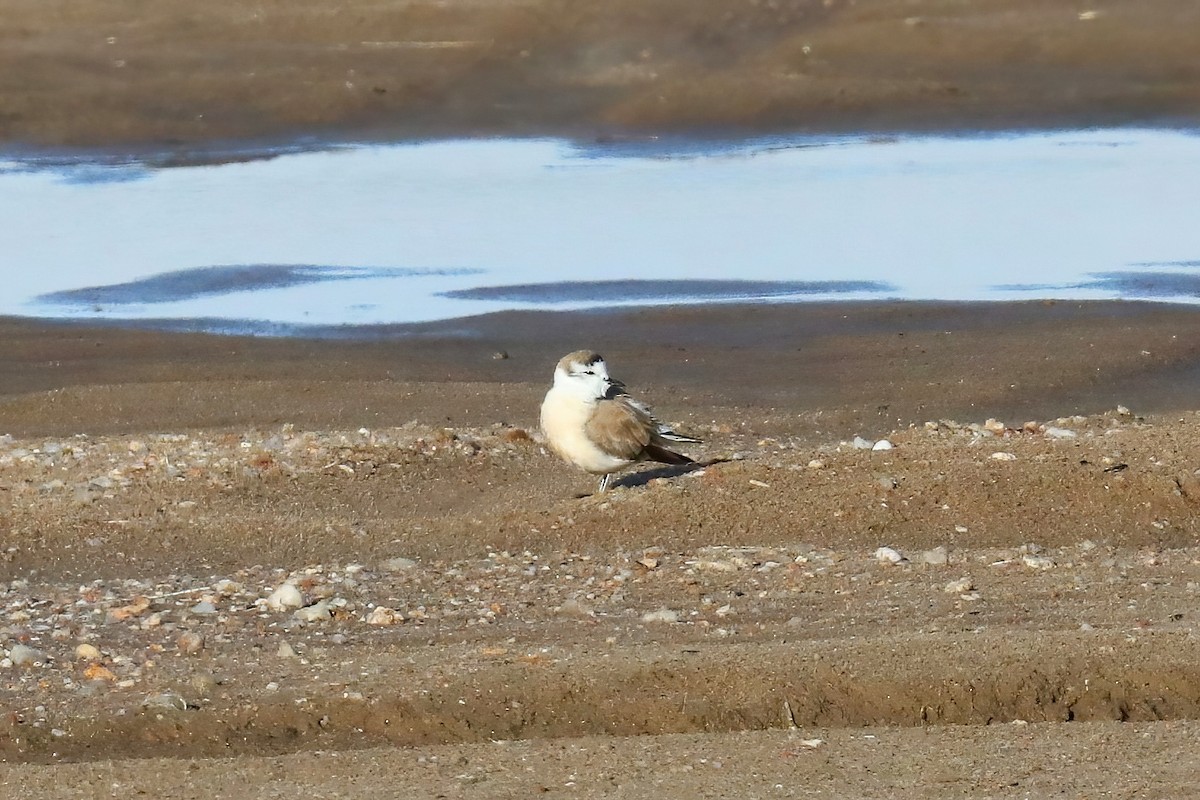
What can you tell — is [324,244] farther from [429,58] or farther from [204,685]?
[204,685]

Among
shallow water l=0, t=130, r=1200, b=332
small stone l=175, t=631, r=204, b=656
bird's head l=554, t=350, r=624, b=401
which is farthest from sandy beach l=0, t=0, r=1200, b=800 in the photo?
shallow water l=0, t=130, r=1200, b=332

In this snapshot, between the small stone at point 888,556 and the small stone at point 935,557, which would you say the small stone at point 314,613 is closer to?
the small stone at point 888,556

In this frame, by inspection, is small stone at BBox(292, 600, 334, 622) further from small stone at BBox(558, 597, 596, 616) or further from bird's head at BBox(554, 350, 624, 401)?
bird's head at BBox(554, 350, 624, 401)

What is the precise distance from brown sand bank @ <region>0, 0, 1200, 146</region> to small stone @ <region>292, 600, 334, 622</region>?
16.3 meters

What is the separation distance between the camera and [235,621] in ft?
21.2

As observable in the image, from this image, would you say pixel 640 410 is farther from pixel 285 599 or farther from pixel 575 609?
pixel 285 599

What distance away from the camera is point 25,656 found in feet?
19.8

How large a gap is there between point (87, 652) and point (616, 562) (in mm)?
1973

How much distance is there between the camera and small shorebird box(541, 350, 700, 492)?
793 cm

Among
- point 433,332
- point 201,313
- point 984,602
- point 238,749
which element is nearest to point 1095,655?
→ point 984,602

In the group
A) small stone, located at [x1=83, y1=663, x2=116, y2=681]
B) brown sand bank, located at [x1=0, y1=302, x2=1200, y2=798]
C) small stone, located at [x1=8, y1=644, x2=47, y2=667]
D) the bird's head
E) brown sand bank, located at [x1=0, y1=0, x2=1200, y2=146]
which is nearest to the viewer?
brown sand bank, located at [x1=0, y1=302, x2=1200, y2=798]

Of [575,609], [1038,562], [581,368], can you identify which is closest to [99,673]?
[575,609]

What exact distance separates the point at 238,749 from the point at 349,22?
2146cm

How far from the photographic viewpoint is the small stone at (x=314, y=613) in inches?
255
